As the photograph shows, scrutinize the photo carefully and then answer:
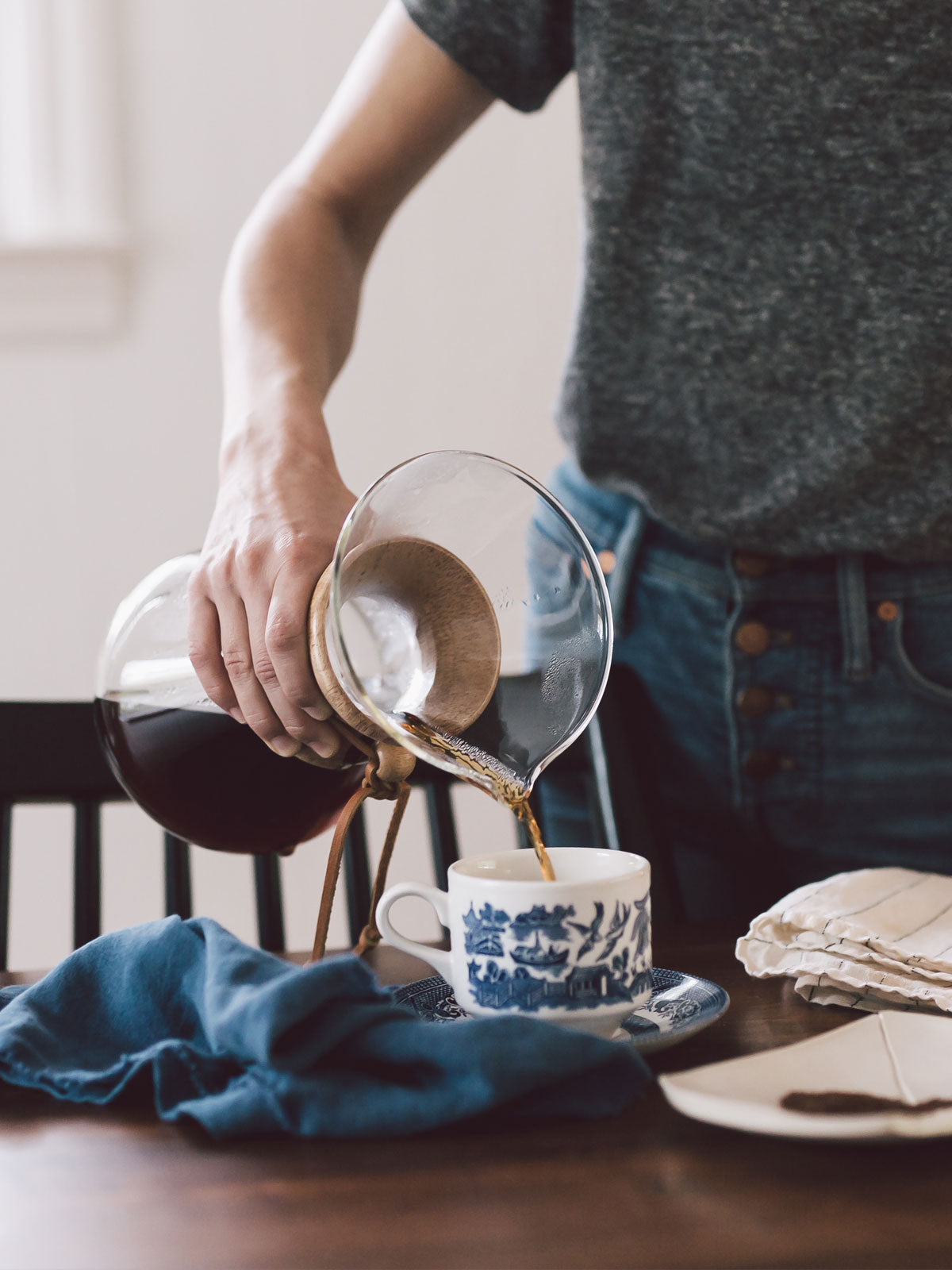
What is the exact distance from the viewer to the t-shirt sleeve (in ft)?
3.22

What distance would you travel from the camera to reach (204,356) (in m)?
1.87

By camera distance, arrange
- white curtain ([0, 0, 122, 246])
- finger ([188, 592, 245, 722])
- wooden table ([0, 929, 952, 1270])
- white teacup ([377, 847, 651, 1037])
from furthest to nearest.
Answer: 1. white curtain ([0, 0, 122, 246])
2. finger ([188, 592, 245, 722])
3. white teacup ([377, 847, 651, 1037])
4. wooden table ([0, 929, 952, 1270])

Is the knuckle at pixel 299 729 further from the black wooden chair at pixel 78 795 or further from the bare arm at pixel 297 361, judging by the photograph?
the black wooden chair at pixel 78 795

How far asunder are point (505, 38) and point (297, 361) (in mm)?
335

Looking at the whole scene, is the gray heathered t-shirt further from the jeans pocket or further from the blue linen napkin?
the blue linen napkin

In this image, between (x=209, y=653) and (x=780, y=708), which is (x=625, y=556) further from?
(x=209, y=653)

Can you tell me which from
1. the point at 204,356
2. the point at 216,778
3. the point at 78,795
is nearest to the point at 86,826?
the point at 78,795

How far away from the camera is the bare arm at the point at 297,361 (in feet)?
2.12

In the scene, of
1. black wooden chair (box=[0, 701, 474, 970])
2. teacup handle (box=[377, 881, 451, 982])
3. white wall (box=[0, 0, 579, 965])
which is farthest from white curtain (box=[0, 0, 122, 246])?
teacup handle (box=[377, 881, 451, 982])

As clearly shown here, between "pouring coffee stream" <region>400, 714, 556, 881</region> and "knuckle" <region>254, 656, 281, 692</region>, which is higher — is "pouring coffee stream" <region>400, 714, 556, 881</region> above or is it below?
below

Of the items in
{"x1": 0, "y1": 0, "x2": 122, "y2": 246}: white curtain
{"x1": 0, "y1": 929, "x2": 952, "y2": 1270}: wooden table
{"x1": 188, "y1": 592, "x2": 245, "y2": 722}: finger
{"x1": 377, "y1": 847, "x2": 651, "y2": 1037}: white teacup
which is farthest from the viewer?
{"x1": 0, "y1": 0, "x2": 122, "y2": 246}: white curtain

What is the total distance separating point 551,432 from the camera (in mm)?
1943

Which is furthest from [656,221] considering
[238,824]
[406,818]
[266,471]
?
[406,818]

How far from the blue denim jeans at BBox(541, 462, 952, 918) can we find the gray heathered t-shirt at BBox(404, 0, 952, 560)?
0.04 m
